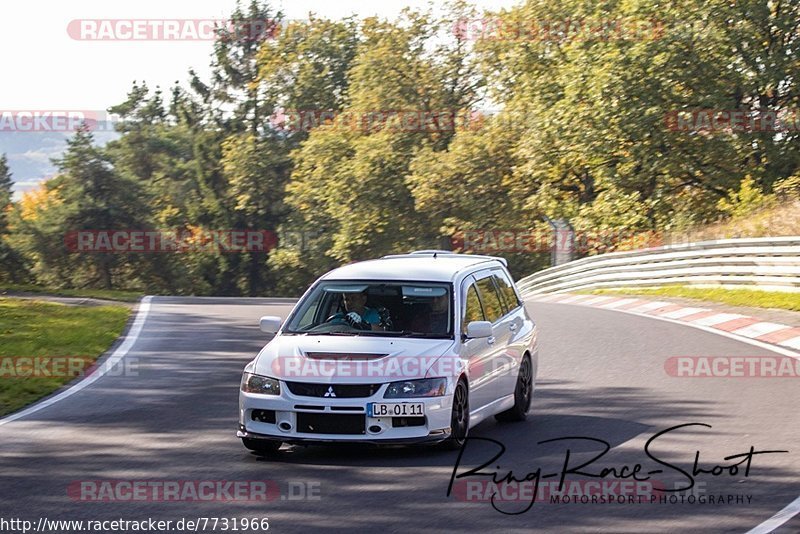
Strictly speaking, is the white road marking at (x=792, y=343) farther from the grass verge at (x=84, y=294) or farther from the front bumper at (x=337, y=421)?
the grass verge at (x=84, y=294)

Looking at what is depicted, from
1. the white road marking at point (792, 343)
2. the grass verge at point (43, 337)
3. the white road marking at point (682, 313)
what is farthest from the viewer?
the white road marking at point (682, 313)

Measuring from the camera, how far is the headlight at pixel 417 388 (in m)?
9.54

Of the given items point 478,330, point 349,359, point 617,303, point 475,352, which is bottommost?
point 617,303

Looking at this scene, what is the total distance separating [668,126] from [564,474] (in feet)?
107

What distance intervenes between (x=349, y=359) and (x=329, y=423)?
525 millimetres

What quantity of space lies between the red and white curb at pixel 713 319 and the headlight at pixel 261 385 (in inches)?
389

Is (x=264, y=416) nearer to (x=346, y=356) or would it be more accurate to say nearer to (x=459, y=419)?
(x=346, y=356)

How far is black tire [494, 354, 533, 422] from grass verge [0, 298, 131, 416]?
17.1 ft

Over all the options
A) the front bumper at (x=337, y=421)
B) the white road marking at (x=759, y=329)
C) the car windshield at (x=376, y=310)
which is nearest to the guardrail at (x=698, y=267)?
the white road marking at (x=759, y=329)

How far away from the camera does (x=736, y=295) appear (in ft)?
Answer: 82.9

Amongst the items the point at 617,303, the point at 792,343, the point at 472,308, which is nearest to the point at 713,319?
the point at 792,343

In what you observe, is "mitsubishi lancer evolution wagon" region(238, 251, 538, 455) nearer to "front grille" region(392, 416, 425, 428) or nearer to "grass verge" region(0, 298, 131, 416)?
"front grille" region(392, 416, 425, 428)

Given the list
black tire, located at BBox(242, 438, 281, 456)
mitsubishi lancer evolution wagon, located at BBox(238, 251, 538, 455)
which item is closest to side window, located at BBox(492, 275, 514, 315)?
mitsubishi lancer evolution wagon, located at BBox(238, 251, 538, 455)

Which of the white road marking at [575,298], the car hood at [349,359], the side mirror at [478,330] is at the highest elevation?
the side mirror at [478,330]
